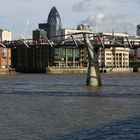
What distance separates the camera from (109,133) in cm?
3459

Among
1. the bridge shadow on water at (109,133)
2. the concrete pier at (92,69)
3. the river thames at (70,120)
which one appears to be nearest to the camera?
the bridge shadow on water at (109,133)

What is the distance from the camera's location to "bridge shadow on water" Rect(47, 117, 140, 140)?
3297 centimetres

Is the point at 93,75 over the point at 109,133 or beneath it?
over

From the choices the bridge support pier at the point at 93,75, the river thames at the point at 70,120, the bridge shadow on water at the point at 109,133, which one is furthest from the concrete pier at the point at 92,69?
the bridge shadow on water at the point at 109,133

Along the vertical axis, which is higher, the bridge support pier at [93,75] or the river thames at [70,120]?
the bridge support pier at [93,75]

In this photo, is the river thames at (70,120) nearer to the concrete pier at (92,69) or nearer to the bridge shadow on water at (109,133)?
the bridge shadow on water at (109,133)

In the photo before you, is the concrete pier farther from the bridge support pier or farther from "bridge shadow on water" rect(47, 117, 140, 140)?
"bridge shadow on water" rect(47, 117, 140, 140)

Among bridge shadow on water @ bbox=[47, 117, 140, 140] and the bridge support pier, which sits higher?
the bridge support pier

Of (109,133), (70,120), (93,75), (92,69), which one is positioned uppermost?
(92,69)

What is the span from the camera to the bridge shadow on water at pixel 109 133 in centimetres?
3297

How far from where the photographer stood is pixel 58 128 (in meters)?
36.8

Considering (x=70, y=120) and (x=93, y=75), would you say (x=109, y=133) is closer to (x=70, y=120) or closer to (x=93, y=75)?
(x=70, y=120)

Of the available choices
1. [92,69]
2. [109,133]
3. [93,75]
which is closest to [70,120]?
[109,133]

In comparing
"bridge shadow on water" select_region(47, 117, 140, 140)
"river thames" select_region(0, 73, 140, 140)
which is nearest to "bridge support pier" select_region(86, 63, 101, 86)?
"river thames" select_region(0, 73, 140, 140)
